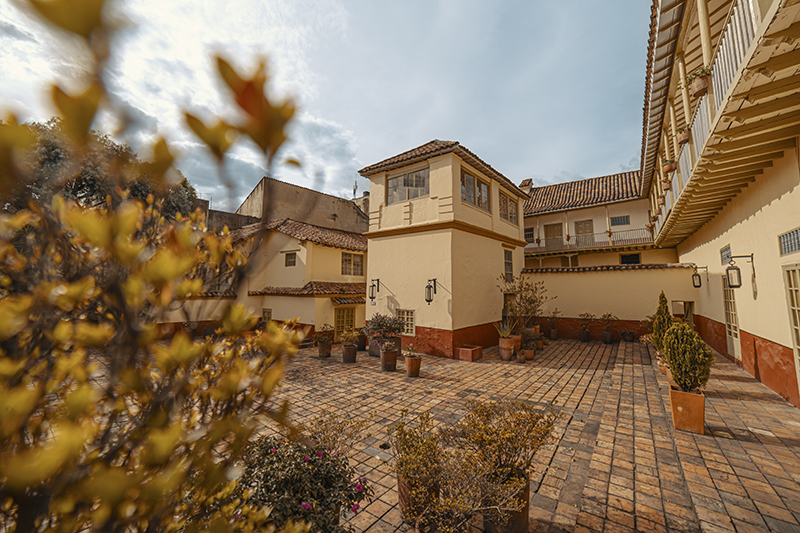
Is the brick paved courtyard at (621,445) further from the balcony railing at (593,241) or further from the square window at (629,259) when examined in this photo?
the balcony railing at (593,241)

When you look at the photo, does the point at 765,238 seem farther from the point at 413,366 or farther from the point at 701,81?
the point at 413,366

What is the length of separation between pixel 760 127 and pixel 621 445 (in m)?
5.70

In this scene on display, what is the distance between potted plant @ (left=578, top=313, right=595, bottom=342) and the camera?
15.3 m

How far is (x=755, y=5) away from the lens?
3.76m

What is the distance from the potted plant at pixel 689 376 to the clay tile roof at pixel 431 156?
367 inches

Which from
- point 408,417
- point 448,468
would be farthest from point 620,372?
point 448,468

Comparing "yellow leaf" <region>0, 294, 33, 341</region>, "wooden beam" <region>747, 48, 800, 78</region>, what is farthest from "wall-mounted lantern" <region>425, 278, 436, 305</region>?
"yellow leaf" <region>0, 294, 33, 341</region>

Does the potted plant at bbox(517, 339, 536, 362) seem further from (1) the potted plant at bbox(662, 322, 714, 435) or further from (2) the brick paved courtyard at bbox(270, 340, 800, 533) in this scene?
(1) the potted plant at bbox(662, 322, 714, 435)

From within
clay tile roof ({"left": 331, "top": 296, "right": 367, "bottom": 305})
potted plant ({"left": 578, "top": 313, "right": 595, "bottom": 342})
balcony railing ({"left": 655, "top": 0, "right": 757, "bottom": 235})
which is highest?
balcony railing ({"left": 655, "top": 0, "right": 757, "bottom": 235})

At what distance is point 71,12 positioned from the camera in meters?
0.59

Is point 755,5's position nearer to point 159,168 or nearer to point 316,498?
point 159,168

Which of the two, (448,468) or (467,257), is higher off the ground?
(467,257)

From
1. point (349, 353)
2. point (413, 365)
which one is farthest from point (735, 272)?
point (349, 353)

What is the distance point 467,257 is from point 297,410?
8684mm
